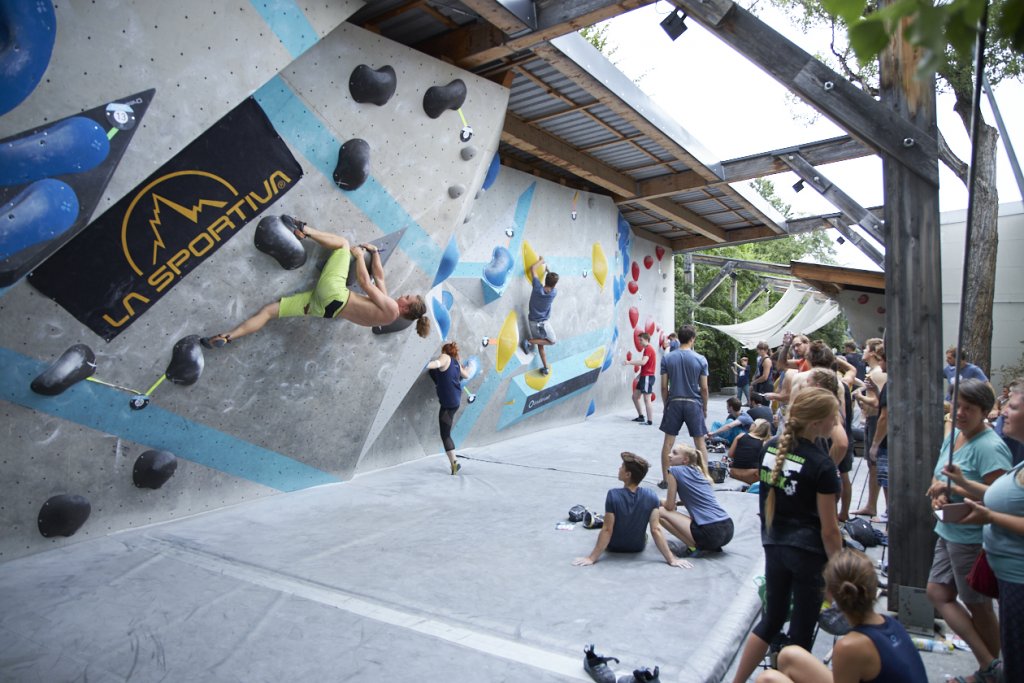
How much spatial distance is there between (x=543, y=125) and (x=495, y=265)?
1875 mm

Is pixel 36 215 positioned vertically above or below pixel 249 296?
above

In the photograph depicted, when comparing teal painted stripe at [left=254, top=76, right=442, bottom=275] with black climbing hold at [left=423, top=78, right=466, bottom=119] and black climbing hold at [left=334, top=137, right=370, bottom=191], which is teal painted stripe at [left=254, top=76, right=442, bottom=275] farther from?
black climbing hold at [left=423, top=78, right=466, bottom=119]

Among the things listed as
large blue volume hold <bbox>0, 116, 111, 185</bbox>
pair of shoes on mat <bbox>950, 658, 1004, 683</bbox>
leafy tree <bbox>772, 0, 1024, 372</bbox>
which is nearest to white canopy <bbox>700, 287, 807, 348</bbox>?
leafy tree <bbox>772, 0, 1024, 372</bbox>

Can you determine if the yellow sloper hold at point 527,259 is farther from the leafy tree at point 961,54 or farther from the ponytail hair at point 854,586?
the ponytail hair at point 854,586

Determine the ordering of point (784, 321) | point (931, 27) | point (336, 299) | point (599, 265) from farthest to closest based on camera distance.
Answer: point (784, 321)
point (599, 265)
point (336, 299)
point (931, 27)

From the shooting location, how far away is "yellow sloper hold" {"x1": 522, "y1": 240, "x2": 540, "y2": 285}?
9438mm

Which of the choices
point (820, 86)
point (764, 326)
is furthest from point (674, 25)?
point (764, 326)

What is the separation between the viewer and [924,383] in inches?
145

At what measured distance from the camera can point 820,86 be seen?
12.1 ft

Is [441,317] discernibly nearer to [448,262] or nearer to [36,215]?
[448,262]

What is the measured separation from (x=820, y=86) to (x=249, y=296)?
4115 millimetres

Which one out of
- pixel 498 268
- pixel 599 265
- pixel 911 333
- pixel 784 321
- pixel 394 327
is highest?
pixel 599 265

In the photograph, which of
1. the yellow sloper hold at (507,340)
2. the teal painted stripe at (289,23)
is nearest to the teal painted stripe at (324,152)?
the teal painted stripe at (289,23)

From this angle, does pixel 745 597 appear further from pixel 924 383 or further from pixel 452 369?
pixel 452 369
